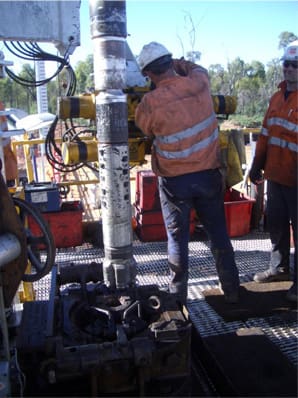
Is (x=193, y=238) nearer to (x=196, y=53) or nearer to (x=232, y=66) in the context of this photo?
(x=196, y=53)

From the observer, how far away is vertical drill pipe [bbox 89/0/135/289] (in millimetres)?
2902

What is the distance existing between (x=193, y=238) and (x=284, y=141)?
7.04 feet

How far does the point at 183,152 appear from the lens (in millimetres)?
3291

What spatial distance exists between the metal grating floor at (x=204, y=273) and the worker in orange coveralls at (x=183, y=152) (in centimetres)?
27

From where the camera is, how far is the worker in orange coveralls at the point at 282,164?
3.51 meters

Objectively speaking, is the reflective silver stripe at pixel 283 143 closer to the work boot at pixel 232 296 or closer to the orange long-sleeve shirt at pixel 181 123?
the orange long-sleeve shirt at pixel 181 123

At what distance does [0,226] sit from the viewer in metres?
2.06

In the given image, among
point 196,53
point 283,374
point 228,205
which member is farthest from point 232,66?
point 283,374

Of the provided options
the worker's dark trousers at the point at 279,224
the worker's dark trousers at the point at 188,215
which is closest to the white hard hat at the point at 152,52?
the worker's dark trousers at the point at 188,215

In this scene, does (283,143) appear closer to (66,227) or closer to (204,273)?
(204,273)

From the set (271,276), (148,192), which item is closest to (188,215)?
(271,276)

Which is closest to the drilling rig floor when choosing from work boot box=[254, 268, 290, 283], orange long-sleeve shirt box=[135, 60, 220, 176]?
work boot box=[254, 268, 290, 283]

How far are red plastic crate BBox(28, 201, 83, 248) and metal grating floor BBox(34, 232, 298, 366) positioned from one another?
103 mm

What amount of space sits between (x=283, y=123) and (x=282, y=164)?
35cm
